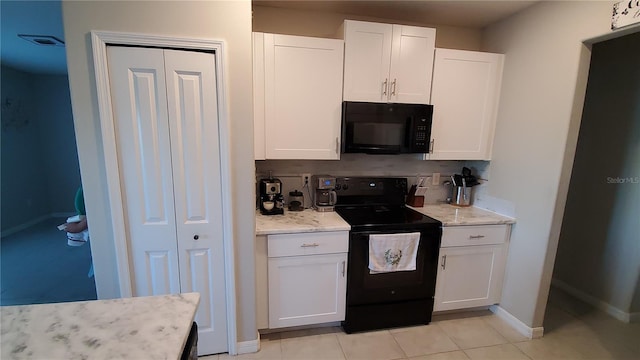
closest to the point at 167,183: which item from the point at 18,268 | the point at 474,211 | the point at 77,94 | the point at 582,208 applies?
the point at 77,94

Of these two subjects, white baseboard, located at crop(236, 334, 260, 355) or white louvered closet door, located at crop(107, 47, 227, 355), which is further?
white baseboard, located at crop(236, 334, 260, 355)

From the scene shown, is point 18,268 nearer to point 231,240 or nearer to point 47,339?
point 231,240

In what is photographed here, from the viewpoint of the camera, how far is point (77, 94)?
147cm

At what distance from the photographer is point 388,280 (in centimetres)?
204

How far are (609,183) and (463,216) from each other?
4.39ft

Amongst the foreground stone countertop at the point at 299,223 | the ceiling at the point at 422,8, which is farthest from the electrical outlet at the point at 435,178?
the ceiling at the point at 422,8

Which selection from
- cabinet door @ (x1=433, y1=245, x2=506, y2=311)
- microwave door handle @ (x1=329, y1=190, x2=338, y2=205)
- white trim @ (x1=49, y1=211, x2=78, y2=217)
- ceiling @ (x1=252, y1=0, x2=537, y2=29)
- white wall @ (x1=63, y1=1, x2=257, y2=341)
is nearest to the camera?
white wall @ (x1=63, y1=1, x2=257, y2=341)

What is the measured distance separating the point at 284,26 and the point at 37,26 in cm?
235

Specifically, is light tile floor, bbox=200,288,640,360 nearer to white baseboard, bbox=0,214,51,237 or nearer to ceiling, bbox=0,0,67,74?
ceiling, bbox=0,0,67,74

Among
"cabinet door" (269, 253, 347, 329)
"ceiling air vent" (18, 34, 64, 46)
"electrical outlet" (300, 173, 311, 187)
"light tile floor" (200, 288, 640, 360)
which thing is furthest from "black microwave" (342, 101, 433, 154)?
→ "ceiling air vent" (18, 34, 64, 46)

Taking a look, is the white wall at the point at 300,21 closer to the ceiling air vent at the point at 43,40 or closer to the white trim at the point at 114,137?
the white trim at the point at 114,137

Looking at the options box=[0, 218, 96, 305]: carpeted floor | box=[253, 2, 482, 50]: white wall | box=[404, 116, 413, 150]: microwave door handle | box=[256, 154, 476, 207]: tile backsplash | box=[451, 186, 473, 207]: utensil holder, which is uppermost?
box=[253, 2, 482, 50]: white wall

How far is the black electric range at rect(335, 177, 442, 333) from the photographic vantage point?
1982 mm

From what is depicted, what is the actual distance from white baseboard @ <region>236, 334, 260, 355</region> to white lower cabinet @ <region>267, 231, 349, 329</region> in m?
0.15
